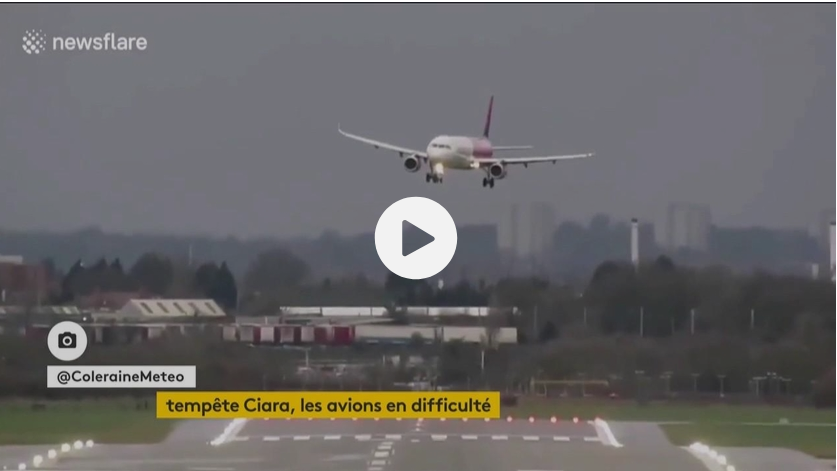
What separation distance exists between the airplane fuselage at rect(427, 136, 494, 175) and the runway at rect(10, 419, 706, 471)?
823mm

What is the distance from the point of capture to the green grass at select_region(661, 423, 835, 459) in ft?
9.42

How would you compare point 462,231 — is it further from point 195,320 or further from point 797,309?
point 797,309

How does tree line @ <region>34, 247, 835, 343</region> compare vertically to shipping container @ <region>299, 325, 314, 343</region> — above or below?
above

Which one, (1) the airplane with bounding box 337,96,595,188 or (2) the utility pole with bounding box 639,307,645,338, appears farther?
(2) the utility pole with bounding box 639,307,645,338

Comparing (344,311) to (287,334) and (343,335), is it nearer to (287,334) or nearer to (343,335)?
(343,335)

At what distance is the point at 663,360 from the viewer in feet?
9.50

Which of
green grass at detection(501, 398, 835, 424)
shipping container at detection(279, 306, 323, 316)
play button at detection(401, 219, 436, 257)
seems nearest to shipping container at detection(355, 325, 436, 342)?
shipping container at detection(279, 306, 323, 316)

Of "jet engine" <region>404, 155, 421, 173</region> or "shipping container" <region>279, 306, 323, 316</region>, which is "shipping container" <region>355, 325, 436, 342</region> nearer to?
"shipping container" <region>279, 306, 323, 316</region>

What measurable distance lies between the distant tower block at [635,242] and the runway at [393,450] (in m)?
0.56

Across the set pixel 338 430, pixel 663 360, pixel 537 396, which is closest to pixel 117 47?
Result: pixel 338 430

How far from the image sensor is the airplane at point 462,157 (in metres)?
2.83

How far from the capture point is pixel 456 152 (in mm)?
2830

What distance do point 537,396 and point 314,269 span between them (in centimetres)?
83
